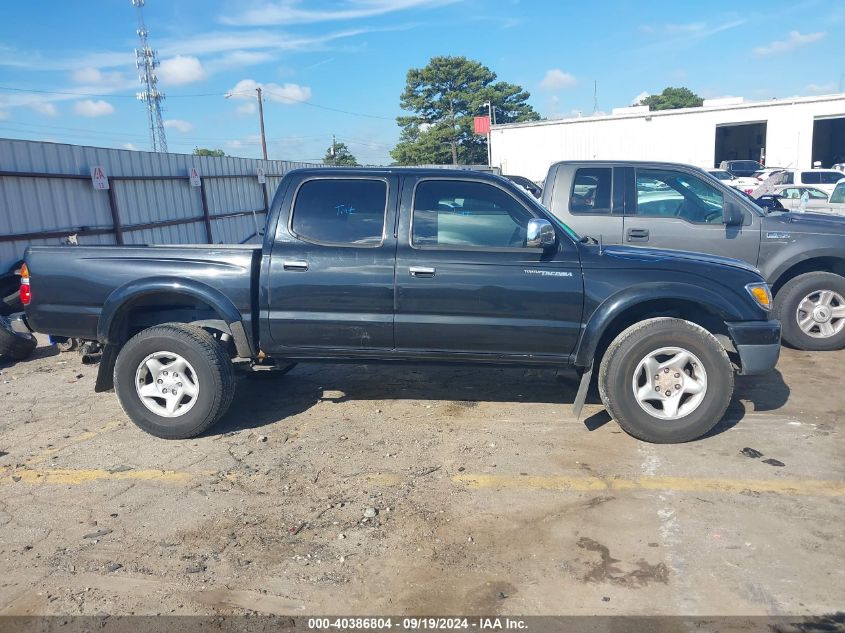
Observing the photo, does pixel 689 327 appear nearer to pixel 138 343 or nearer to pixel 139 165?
pixel 138 343

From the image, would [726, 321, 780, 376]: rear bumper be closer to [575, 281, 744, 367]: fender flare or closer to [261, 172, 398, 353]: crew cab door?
A: [575, 281, 744, 367]: fender flare

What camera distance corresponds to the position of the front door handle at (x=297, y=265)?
4777mm

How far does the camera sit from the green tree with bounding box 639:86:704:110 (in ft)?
279

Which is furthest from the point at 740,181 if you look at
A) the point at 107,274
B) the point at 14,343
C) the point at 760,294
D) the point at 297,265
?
the point at 107,274

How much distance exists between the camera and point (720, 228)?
6.94m

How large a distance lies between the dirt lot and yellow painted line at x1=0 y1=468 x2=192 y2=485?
0.07ft

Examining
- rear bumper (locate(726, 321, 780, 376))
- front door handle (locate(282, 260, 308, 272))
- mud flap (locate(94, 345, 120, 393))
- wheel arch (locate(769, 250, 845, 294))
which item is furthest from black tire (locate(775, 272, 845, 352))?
mud flap (locate(94, 345, 120, 393))

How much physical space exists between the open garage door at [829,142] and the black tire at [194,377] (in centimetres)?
4409

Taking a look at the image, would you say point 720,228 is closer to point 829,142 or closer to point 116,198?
point 116,198

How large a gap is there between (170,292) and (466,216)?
2189mm

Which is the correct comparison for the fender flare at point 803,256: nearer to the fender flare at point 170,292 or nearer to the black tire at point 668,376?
the black tire at point 668,376

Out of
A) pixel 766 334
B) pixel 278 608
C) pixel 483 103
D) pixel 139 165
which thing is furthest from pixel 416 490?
pixel 483 103

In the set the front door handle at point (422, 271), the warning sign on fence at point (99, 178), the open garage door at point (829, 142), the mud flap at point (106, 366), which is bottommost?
the mud flap at point (106, 366)

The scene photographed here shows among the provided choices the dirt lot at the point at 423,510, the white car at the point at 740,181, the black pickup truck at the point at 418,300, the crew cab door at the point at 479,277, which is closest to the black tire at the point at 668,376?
the black pickup truck at the point at 418,300
